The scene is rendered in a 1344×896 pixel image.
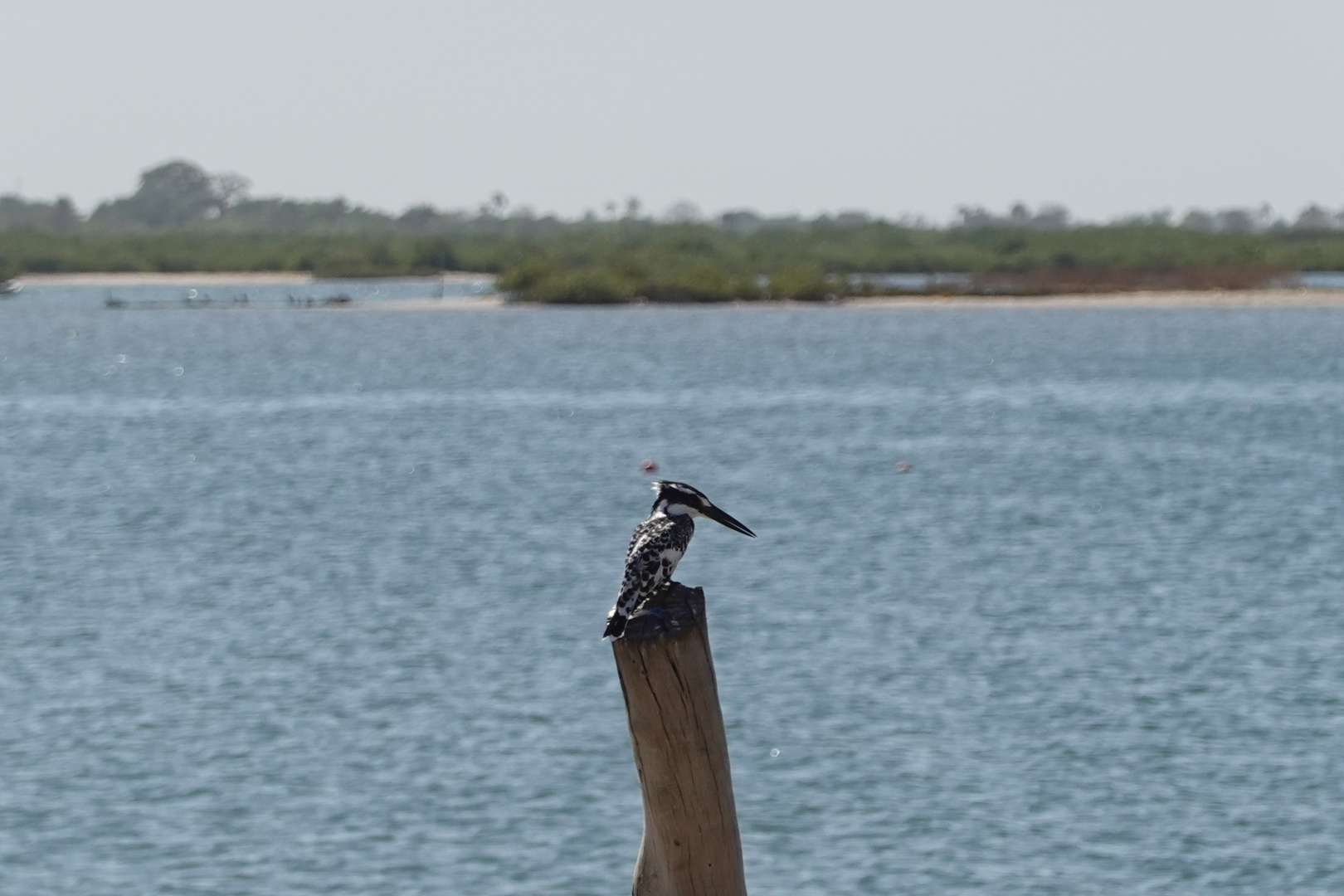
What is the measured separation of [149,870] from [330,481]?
23754 millimetres

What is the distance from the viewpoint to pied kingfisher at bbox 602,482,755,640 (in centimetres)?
714

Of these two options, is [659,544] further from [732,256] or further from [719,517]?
[732,256]

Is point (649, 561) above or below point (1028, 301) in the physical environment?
below

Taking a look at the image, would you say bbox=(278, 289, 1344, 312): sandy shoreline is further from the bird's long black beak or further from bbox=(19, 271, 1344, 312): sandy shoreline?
the bird's long black beak

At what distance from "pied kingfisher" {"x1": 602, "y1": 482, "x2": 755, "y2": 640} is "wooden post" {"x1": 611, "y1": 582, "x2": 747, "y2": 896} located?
0.12 meters

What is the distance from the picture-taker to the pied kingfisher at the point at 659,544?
281 inches

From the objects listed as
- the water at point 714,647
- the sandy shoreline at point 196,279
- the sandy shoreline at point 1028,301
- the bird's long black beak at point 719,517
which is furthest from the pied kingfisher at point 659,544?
the sandy shoreline at point 196,279

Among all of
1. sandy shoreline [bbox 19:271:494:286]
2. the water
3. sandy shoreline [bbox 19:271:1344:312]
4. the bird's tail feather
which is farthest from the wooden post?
sandy shoreline [bbox 19:271:494:286]

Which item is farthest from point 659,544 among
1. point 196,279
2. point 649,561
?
point 196,279

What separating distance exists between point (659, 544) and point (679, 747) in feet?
3.09

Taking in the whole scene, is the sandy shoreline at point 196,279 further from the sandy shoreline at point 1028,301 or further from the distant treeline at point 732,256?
the sandy shoreline at point 1028,301

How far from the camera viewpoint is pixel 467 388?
5884 centimetres

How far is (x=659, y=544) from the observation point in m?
7.64

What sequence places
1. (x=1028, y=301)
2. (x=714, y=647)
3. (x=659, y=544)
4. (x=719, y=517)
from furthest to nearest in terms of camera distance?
(x=1028, y=301)
(x=714, y=647)
(x=719, y=517)
(x=659, y=544)
